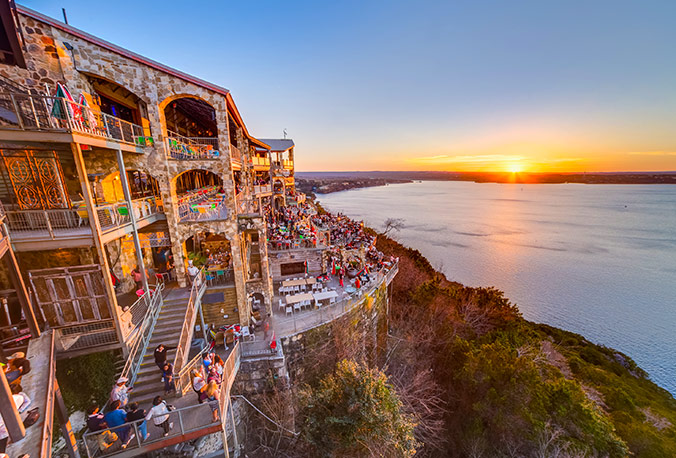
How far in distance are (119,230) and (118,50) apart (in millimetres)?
7394

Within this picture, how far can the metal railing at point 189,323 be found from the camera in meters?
9.01

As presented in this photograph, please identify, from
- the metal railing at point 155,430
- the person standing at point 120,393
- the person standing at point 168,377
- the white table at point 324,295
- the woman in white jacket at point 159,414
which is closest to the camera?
the metal railing at point 155,430

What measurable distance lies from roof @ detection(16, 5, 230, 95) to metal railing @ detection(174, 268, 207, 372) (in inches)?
353

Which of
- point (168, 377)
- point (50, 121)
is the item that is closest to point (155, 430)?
point (168, 377)

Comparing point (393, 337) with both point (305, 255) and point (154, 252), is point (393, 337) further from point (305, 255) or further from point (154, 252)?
point (154, 252)

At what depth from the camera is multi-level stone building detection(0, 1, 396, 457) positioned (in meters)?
7.20

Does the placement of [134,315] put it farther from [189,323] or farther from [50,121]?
[50,121]

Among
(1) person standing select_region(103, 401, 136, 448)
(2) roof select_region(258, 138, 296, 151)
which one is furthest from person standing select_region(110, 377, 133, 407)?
(2) roof select_region(258, 138, 296, 151)

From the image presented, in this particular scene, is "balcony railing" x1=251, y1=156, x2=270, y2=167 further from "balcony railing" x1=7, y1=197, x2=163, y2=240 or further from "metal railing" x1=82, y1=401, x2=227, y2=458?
"metal railing" x1=82, y1=401, x2=227, y2=458

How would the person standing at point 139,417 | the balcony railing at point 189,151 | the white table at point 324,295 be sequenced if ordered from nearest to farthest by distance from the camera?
the person standing at point 139,417, the balcony railing at point 189,151, the white table at point 324,295

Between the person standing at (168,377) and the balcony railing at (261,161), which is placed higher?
the balcony railing at (261,161)

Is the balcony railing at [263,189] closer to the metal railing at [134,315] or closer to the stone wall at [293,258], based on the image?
the stone wall at [293,258]

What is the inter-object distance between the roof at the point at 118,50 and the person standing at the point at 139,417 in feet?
40.4

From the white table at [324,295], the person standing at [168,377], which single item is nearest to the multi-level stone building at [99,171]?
the person standing at [168,377]
